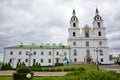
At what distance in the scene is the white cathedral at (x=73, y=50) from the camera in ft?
189

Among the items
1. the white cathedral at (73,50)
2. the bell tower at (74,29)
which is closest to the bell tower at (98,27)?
the white cathedral at (73,50)

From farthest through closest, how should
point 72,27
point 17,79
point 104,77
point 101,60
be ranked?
point 72,27 → point 101,60 → point 17,79 → point 104,77

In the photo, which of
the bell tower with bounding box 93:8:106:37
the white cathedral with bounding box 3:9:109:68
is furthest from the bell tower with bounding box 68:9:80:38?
the bell tower with bounding box 93:8:106:37

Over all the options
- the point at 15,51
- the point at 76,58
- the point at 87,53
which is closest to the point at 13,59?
the point at 15,51

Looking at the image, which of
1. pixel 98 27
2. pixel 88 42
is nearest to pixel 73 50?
pixel 88 42

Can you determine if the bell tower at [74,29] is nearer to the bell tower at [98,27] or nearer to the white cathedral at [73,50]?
the white cathedral at [73,50]

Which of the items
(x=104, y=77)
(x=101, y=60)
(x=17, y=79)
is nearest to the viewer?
(x=104, y=77)

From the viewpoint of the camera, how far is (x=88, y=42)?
5953cm

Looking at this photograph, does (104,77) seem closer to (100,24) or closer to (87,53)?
(87,53)

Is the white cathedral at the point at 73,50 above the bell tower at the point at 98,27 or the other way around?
the other way around

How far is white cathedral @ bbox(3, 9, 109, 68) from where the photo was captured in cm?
5775

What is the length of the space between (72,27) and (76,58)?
11460 mm

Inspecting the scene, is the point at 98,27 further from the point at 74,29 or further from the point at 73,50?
the point at 73,50

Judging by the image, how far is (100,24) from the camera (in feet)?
199
